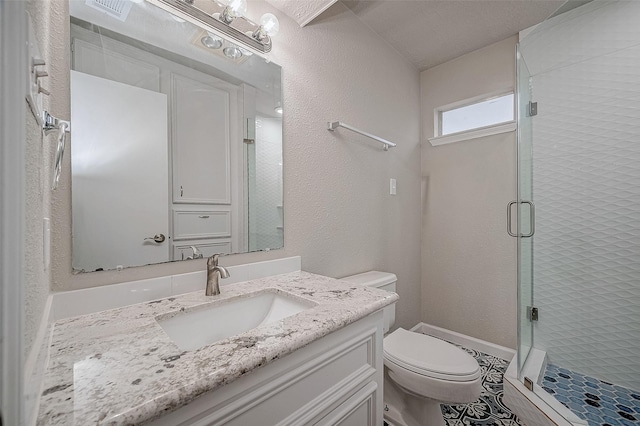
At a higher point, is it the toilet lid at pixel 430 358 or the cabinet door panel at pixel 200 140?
the cabinet door panel at pixel 200 140

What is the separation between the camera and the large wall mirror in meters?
0.79

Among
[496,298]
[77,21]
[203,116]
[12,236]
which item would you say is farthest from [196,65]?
[496,298]

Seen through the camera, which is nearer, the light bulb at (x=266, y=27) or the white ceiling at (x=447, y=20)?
the light bulb at (x=266, y=27)

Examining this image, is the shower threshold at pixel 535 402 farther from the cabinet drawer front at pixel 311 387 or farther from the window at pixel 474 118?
the window at pixel 474 118

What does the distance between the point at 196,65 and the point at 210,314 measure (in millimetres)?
907

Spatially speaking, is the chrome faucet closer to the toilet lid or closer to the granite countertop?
the granite countertop

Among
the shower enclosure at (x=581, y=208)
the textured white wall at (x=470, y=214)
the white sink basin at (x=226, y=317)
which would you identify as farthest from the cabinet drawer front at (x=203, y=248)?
the textured white wall at (x=470, y=214)

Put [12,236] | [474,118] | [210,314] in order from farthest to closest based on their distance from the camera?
1. [474,118]
2. [210,314]
3. [12,236]

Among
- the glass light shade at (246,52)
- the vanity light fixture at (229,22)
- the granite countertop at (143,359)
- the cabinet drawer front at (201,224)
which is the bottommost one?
the granite countertop at (143,359)

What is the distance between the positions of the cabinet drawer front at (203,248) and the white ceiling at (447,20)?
161 centimetres

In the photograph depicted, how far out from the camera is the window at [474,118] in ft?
6.48

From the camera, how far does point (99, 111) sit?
2.64ft

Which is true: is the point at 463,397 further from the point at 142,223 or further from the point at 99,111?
the point at 99,111

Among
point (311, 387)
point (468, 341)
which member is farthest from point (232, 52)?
point (468, 341)
